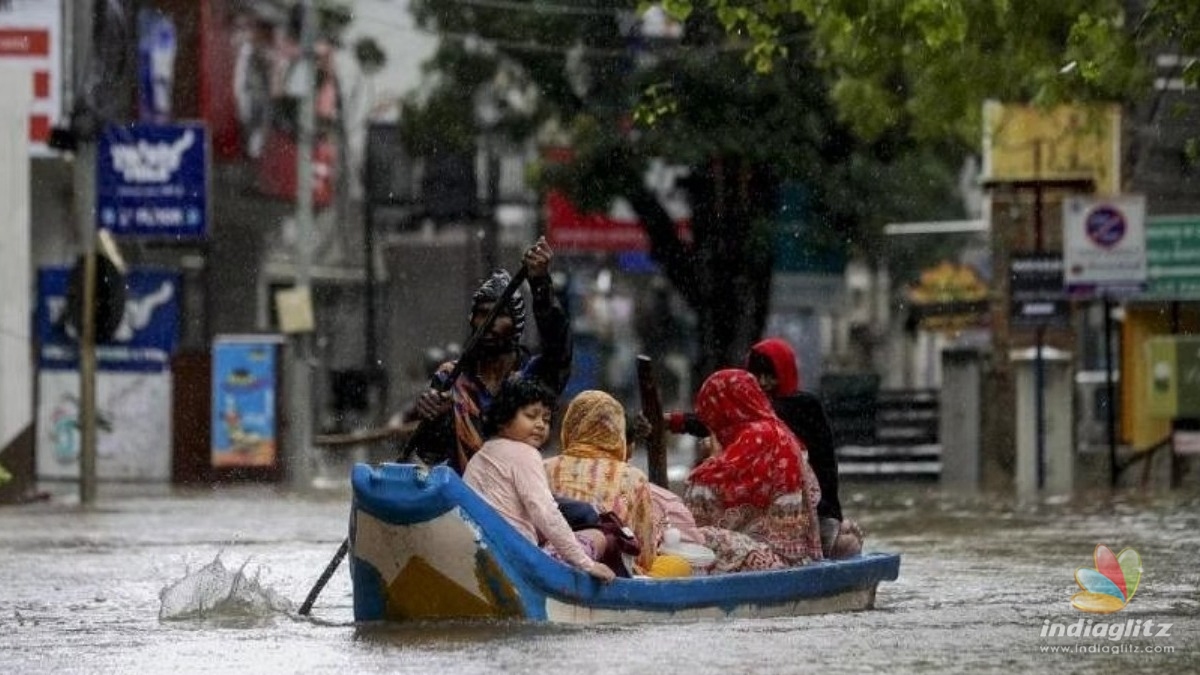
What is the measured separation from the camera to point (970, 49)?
79.9ft

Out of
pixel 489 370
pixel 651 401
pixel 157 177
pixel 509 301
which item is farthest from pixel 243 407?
pixel 509 301

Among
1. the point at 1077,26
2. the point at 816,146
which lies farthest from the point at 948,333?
the point at 1077,26

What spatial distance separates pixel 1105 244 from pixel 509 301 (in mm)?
17499

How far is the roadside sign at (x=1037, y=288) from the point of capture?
30469 millimetres

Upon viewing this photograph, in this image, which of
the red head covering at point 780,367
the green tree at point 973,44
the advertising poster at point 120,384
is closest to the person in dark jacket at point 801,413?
the red head covering at point 780,367

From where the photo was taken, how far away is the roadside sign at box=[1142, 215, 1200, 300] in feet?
105

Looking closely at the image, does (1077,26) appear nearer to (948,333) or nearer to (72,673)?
(72,673)

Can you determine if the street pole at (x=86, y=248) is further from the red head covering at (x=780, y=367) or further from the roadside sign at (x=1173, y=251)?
the red head covering at (x=780, y=367)

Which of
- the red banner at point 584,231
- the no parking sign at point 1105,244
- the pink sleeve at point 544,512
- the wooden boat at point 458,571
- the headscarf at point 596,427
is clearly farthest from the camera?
the red banner at point 584,231

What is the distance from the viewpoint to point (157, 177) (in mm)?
33312

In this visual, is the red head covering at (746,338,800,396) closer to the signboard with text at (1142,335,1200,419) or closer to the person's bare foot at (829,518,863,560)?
the person's bare foot at (829,518,863,560)

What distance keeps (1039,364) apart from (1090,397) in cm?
1608

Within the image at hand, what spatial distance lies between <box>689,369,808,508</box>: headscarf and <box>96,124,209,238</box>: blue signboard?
20392 mm

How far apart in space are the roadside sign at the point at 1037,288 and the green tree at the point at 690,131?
705 cm
